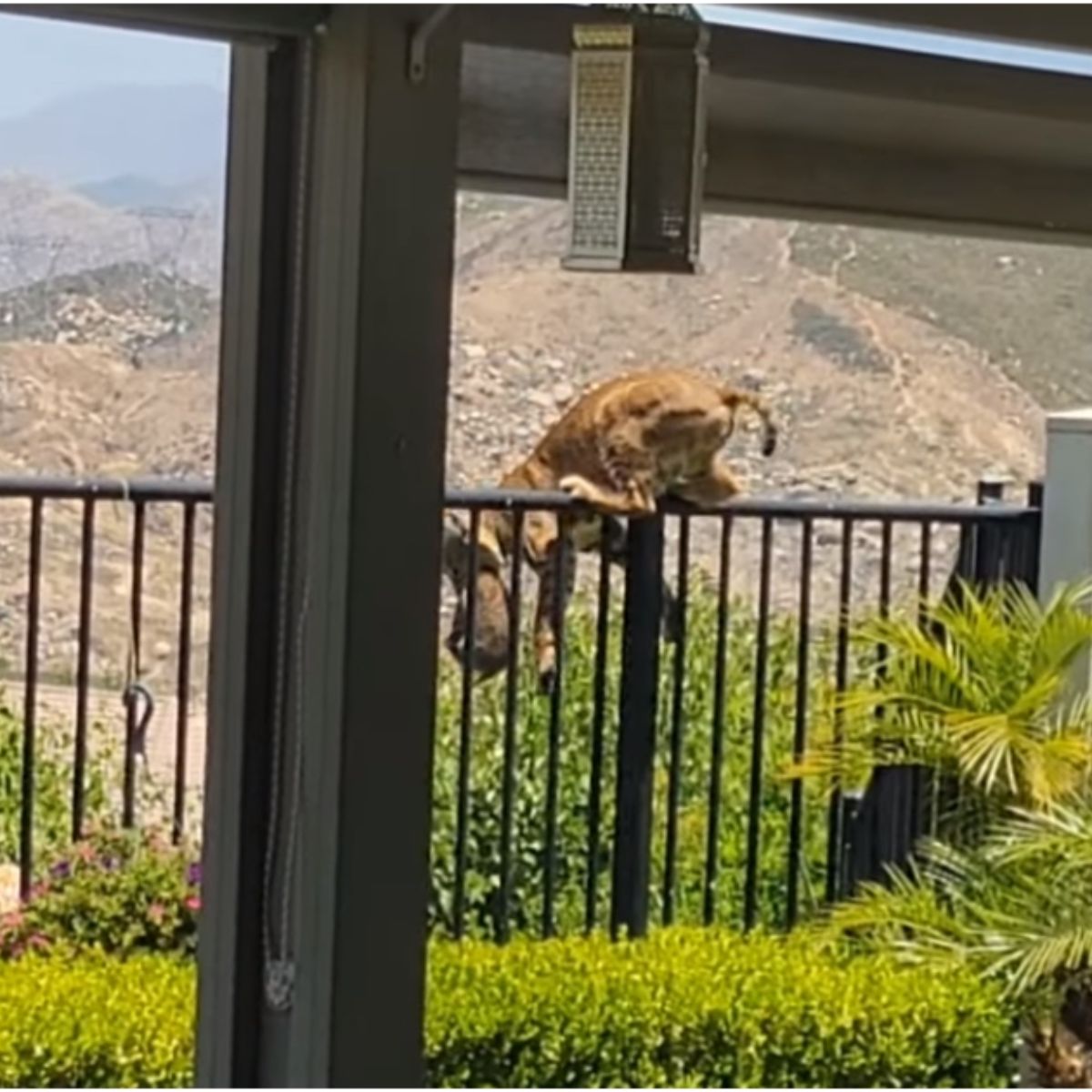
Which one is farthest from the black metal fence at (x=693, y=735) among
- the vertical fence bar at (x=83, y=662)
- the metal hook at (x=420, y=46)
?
the metal hook at (x=420, y=46)

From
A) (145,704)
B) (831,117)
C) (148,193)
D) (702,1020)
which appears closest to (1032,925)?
(702,1020)

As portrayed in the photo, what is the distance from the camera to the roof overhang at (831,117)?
1.78 m

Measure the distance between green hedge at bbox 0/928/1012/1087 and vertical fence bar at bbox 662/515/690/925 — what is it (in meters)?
0.20

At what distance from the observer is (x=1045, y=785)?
9.68 feet

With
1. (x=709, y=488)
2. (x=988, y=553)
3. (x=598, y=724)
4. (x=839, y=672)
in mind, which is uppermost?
(x=709, y=488)

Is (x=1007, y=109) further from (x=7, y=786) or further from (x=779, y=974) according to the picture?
(x=7, y=786)

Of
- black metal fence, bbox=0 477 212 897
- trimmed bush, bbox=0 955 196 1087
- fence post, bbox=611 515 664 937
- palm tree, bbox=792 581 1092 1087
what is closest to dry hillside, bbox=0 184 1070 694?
black metal fence, bbox=0 477 212 897

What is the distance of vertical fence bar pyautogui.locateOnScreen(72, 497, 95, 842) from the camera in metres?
2.69

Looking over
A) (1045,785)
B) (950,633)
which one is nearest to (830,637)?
(950,633)

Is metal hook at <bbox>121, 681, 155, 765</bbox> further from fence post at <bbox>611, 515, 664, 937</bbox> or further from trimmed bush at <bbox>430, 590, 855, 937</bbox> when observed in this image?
fence post at <bbox>611, 515, 664, 937</bbox>

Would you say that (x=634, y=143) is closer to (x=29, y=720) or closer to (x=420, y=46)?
(x=420, y=46)

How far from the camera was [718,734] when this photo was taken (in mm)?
3219

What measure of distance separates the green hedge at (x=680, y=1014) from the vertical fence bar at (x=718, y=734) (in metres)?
0.23

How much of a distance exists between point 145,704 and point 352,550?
3.91ft
